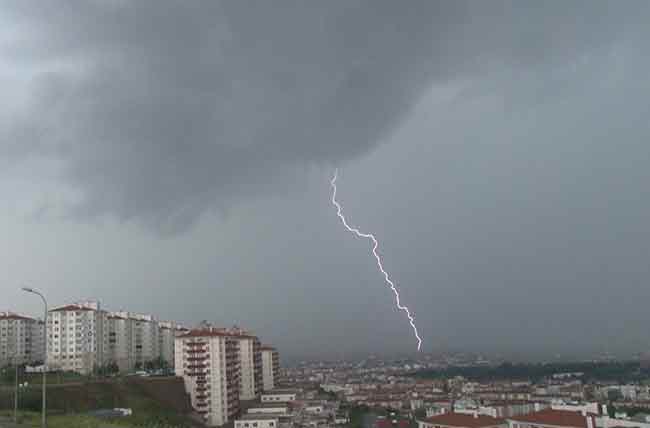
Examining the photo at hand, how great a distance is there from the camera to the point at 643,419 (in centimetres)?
3297

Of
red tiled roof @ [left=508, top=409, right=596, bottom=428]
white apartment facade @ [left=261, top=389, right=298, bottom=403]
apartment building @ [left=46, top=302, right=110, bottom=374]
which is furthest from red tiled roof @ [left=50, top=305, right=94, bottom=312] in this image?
red tiled roof @ [left=508, top=409, right=596, bottom=428]

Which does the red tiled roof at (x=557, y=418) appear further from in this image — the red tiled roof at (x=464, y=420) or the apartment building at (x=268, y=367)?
the apartment building at (x=268, y=367)

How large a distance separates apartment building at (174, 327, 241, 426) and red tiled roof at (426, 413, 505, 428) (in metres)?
21.6

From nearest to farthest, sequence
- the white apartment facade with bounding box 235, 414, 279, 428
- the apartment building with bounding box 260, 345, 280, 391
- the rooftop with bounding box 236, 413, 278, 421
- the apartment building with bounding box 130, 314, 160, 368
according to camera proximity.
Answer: the white apartment facade with bounding box 235, 414, 279, 428 < the rooftop with bounding box 236, 413, 278, 421 < the apartment building with bounding box 130, 314, 160, 368 < the apartment building with bounding box 260, 345, 280, 391

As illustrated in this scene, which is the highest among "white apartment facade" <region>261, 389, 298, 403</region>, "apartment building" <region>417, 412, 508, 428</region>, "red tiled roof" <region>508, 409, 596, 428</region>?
"red tiled roof" <region>508, 409, 596, 428</region>

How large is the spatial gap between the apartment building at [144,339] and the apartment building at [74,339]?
30.0 ft

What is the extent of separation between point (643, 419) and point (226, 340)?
3548cm

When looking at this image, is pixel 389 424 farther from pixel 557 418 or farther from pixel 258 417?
pixel 557 418

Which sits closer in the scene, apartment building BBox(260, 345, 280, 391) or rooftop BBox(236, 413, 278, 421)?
rooftop BBox(236, 413, 278, 421)

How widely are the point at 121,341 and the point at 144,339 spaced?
6466 mm

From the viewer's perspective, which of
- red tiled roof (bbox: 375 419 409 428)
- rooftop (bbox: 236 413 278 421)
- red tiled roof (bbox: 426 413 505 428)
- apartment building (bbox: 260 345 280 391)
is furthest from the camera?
apartment building (bbox: 260 345 280 391)

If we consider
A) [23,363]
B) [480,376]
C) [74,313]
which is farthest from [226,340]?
[480,376]

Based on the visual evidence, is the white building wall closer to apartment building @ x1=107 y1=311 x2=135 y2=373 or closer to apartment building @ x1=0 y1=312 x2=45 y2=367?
apartment building @ x1=107 y1=311 x2=135 y2=373

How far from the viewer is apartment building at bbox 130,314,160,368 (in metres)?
74.6
